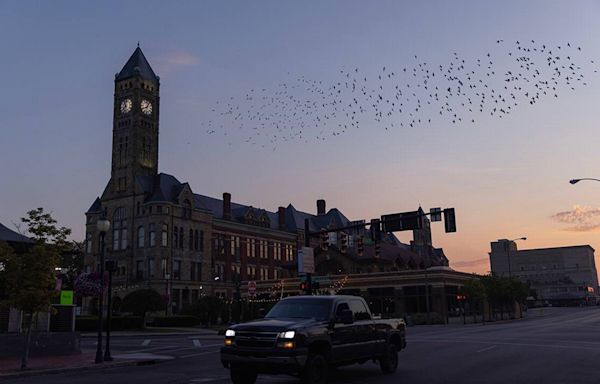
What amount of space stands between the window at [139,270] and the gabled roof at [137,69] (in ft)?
90.1

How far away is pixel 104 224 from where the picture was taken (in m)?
22.5

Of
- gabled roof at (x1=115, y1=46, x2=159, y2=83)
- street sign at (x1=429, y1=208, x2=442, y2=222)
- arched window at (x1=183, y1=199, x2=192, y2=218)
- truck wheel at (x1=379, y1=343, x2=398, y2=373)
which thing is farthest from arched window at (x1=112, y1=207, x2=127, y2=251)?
truck wheel at (x1=379, y1=343, x2=398, y2=373)

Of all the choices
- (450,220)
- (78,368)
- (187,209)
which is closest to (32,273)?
(78,368)

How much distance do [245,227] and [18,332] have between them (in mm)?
70537

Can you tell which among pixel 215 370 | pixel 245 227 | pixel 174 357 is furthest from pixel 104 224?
pixel 245 227

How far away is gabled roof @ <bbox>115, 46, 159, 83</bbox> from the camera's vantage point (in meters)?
→ 86.9

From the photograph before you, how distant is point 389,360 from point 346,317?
10.3 ft

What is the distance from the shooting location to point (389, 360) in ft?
50.1

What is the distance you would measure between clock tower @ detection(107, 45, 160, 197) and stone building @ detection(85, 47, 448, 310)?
0.46 feet

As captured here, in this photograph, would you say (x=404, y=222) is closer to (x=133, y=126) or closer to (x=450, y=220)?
(x=450, y=220)

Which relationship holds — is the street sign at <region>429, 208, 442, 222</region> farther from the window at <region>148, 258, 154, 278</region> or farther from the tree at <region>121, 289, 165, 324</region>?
the window at <region>148, 258, 154, 278</region>

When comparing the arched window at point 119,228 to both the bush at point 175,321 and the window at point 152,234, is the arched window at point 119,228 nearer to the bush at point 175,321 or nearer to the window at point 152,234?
the window at point 152,234

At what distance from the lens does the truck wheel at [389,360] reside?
1516cm

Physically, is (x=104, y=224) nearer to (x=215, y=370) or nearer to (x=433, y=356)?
(x=215, y=370)
